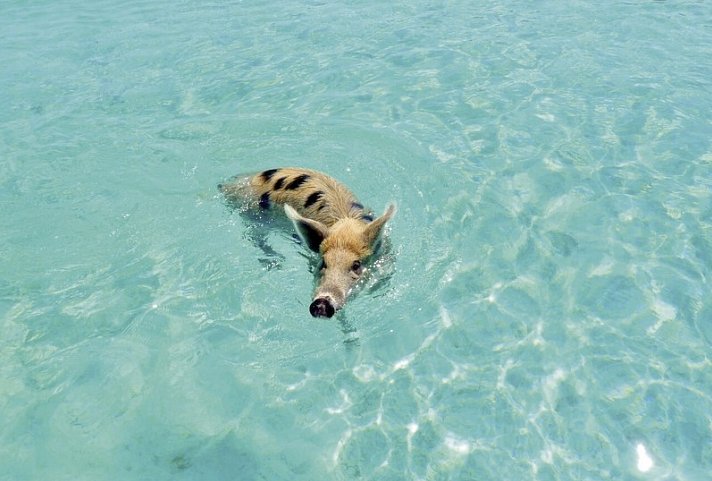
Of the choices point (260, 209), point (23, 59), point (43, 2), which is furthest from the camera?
point (43, 2)

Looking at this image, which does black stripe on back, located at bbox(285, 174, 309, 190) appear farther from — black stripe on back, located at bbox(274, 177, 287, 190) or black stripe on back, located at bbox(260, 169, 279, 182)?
black stripe on back, located at bbox(260, 169, 279, 182)

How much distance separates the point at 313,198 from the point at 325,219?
38 centimetres

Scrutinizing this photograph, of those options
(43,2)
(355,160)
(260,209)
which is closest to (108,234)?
(260,209)

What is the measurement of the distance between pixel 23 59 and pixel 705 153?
1277 cm

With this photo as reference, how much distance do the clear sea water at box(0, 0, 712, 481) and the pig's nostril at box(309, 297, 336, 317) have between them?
2.98 feet

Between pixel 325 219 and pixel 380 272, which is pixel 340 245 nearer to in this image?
pixel 380 272

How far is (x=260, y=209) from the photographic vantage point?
24.2ft

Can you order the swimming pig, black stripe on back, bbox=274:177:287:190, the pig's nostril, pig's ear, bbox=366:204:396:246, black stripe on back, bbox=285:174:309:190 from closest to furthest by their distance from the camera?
the pig's nostril < the swimming pig < pig's ear, bbox=366:204:396:246 < black stripe on back, bbox=285:174:309:190 < black stripe on back, bbox=274:177:287:190

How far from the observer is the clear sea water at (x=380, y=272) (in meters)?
5.28

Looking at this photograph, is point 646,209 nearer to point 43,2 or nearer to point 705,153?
point 705,153

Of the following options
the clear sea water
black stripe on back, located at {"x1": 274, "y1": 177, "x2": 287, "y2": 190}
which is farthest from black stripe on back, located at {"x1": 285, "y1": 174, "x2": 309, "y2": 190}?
the clear sea water

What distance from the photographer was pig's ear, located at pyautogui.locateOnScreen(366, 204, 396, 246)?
5.81 m

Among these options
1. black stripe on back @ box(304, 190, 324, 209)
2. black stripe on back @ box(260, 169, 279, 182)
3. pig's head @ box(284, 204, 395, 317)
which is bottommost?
black stripe on back @ box(260, 169, 279, 182)

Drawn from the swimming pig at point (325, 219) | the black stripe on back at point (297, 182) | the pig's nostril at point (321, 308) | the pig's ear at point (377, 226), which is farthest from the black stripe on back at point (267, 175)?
the pig's nostril at point (321, 308)
